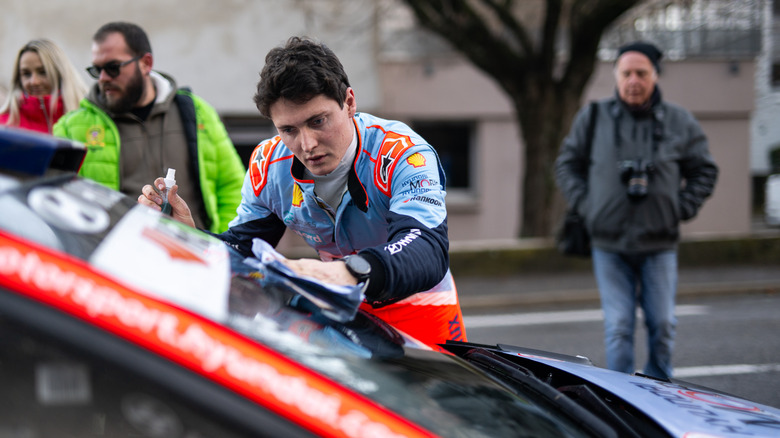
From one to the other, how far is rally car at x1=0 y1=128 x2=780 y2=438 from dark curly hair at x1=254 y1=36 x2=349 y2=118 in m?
0.66

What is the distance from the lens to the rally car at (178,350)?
0.95m

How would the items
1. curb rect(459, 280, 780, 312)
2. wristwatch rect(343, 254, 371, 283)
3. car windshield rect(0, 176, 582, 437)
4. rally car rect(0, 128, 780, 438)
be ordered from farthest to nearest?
1. curb rect(459, 280, 780, 312)
2. wristwatch rect(343, 254, 371, 283)
3. car windshield rect(0, 176, 582, 437)
4. rally car rect(0, 128, 780, 438)

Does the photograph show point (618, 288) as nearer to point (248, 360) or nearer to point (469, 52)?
point (248, 360)

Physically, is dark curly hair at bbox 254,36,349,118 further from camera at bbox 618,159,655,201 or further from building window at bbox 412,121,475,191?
building window at bbox 412,121,475,191

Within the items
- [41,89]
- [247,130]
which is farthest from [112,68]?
[247,130]

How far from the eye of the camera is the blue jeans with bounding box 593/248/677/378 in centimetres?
383

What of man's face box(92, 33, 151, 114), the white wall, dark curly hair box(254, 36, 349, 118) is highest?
the white wall

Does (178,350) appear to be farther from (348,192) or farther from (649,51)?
(649,51)

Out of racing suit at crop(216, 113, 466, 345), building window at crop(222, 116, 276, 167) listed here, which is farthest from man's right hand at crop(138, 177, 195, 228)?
building window at crop(222, 116, 276, 167)

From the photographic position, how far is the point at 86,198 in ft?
4.44

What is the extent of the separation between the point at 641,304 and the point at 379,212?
2217 millimetres

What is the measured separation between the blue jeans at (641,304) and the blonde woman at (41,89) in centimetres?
305

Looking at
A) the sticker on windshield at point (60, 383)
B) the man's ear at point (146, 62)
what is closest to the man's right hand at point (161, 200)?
the sticker on windshield at point (60, 383)

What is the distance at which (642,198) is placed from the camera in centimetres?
386
